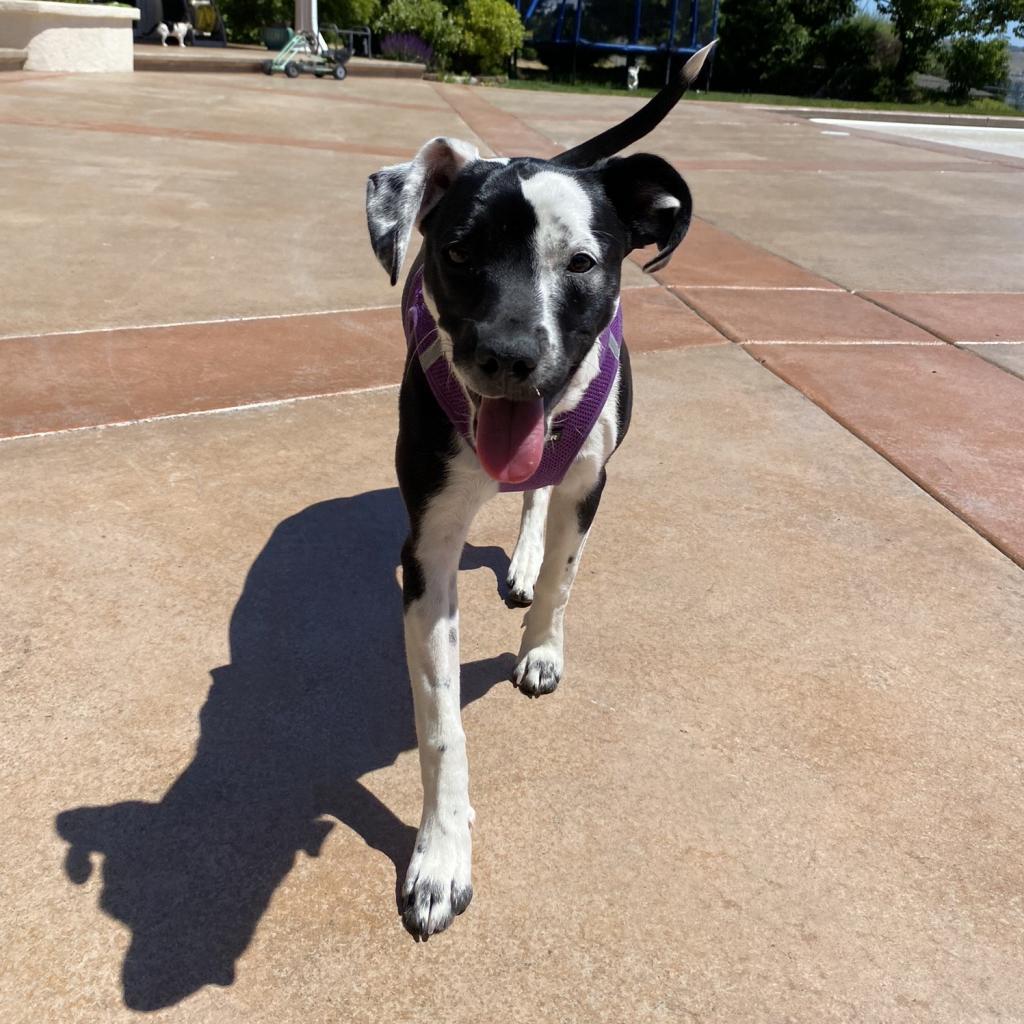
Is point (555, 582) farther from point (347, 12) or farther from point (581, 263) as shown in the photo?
point (347, 12)

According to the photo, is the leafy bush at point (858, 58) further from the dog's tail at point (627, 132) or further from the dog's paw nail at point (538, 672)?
the dog's paw nail at point (538, 672)

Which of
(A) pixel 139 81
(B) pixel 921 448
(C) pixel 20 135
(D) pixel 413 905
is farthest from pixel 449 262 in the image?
(A) pixel 139 81

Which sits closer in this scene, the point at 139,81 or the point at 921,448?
the point at 921,448

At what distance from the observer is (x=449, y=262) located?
2.33 metres

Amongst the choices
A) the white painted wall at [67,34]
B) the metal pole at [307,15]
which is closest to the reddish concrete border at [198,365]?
the white painted wall at [67,34]

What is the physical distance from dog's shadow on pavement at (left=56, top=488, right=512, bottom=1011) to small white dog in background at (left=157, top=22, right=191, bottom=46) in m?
24.7

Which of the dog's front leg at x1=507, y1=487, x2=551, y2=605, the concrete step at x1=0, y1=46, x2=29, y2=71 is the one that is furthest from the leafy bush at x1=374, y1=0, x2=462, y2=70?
Result: the dog's front leg at x1=507, y1=487, x2=551, y2=605

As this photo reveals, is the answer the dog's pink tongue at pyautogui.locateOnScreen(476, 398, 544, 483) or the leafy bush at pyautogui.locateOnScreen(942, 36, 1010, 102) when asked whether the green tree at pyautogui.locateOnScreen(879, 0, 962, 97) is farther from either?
the dog's pink tongue at pyautogui.locateOnScreen(476, 398, 544, 483)

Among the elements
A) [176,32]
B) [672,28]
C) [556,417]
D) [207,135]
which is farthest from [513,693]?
[672,28]

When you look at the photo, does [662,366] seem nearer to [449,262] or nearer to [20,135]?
[449,262]

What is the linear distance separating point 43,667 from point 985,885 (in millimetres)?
2375

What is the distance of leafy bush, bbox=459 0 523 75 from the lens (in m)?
26.1

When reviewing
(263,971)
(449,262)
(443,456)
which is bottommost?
(263,971)

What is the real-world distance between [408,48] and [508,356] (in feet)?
87.0
